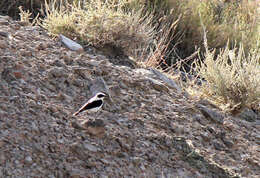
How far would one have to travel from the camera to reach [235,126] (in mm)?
4934

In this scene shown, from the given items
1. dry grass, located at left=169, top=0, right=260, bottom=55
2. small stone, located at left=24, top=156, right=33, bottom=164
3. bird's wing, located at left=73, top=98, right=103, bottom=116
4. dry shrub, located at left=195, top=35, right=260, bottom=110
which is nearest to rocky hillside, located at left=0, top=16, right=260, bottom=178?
small stone, located at left=24, top=156, right=33, bottom=164

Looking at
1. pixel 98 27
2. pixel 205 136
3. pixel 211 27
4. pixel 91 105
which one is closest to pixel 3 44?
pixel 91 105

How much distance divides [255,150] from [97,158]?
5.56ft

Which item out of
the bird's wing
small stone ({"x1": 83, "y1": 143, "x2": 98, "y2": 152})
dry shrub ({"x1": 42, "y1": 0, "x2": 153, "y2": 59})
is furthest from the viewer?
dry shrub ({"x1": 42, "y1": 0, "x2": 153, "y2": 59})

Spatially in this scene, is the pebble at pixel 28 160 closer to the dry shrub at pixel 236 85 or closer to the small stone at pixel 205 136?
the small stone at pixel 205 136

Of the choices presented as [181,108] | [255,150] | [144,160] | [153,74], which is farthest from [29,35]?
[255,150]

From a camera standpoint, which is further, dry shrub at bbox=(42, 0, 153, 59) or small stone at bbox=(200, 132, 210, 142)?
dry shrub at bbox=(42, 0, 153, 59)

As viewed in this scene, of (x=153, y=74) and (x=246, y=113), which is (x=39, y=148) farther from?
(x=246, y=113)

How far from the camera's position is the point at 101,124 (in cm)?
387

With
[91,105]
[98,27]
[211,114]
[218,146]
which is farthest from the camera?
[98,27]

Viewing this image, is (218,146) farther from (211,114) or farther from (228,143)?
(211,114)

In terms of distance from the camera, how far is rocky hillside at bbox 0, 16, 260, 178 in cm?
345

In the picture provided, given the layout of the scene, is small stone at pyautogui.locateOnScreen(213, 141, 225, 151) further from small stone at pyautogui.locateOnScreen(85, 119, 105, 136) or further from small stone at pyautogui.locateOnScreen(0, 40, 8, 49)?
small stone at pyautogui.locateOnScreen(0, 40, 8, 49)

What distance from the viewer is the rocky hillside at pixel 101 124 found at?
11.3 ft
